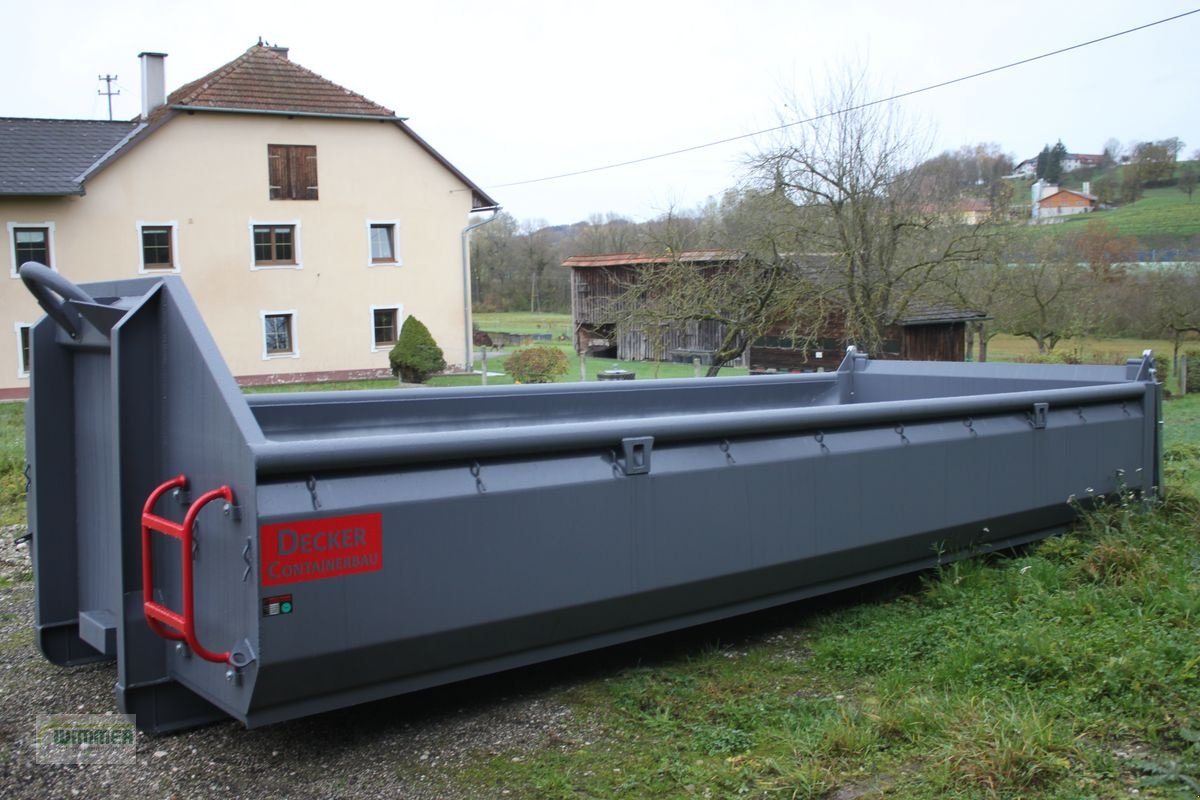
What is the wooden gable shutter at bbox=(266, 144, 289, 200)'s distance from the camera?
35.9 metres

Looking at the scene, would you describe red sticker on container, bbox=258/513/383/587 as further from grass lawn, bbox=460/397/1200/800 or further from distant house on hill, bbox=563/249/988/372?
distant house on hill, bbox=563/249/988/372

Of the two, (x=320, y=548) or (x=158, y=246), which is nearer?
(x=320, y=548)

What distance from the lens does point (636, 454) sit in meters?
4.69

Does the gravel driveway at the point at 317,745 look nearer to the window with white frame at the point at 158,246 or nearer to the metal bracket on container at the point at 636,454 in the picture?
the metal bracket on container at the point at 636,454

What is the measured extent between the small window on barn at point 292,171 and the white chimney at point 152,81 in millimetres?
3834

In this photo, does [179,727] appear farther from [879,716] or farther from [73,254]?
[73,254]

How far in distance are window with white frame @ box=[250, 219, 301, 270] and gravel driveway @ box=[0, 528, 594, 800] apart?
3249 centimetres

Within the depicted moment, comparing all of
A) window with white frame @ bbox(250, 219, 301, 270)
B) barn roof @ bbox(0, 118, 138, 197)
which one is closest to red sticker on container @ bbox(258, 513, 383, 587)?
barn roof @ bbox(0, 118, 138, 197)

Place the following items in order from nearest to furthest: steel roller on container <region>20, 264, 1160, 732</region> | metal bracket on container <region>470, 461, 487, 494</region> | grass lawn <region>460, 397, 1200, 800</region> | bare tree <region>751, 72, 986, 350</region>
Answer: grass lawn <region>460, 397, 1200, 800</region>, steel roller on container <region>20, 264, 1160, 732</region>, metal bracket on container <region>470, 461, 487, 494</region>, bare tree <region>751, 72, 986, 350</region>

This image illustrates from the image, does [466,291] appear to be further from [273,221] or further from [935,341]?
[935,341]

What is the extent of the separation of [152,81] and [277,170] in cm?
467

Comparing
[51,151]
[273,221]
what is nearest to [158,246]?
[273,221]

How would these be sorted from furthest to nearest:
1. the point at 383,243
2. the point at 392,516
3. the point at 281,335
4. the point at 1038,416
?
the point at 383,243 < the point at 281,335 < the point at 1038,416 < the point at 392,516

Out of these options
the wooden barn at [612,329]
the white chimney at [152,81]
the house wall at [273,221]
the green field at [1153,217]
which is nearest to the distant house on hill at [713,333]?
the wooden barn at [612,329]
